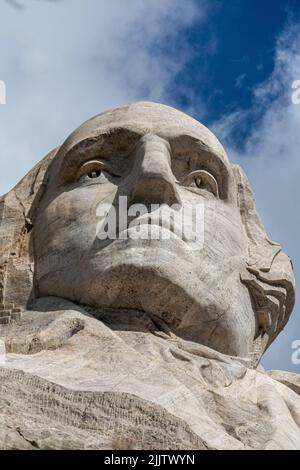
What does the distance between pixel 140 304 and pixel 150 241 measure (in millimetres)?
442

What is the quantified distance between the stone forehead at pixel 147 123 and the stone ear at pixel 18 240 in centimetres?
51

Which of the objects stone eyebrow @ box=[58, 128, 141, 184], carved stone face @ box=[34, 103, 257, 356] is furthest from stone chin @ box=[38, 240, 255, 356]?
stone eyebrow @ box=[58, 128, 141, 184]

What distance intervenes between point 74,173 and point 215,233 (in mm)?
1270

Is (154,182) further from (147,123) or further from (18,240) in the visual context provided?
(18,240)

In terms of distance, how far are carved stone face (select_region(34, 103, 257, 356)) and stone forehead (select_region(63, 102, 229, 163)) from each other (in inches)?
0.4

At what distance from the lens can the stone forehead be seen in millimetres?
9680

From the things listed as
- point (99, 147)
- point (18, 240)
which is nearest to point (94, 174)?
point (99, 147)

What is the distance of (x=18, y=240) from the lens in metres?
9.78

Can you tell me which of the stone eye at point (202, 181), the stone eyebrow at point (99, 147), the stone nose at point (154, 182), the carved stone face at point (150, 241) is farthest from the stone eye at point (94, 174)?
the stone eye at point (202, 181)

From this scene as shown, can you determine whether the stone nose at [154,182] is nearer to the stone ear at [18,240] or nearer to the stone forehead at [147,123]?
the stone forehead at [147,123]

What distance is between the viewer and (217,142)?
10.1 metres

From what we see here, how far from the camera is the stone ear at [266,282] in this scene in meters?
9.52

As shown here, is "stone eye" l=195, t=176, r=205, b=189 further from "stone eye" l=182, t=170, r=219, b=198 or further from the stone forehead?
the stone forehead
